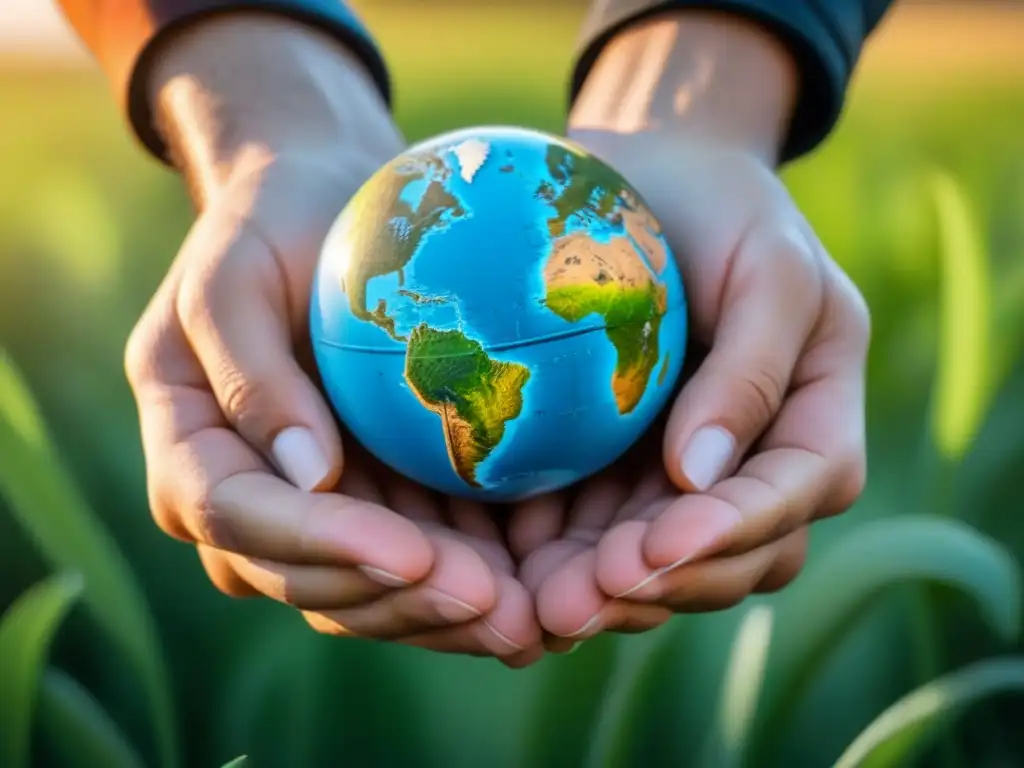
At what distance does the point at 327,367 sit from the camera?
1.37 meters

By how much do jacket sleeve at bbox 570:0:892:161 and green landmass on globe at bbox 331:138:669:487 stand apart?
0.68m

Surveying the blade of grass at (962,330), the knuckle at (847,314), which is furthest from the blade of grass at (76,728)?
the blade of grass at (962,330)

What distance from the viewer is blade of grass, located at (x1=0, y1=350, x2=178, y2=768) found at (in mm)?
1892

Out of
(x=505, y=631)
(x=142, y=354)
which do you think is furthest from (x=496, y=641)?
(x=142, y=354)

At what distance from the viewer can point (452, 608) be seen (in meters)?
1.15

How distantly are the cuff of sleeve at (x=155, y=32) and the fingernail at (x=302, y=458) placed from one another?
0.99 meters

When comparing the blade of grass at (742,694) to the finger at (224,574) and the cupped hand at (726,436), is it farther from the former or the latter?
the finger at (224,574)

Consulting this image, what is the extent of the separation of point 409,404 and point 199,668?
1.30 metres

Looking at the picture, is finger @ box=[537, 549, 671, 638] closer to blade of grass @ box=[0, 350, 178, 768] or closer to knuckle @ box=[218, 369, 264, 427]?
knuckle @ box=[218, 369, 264, 427]

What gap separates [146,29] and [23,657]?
1.15m

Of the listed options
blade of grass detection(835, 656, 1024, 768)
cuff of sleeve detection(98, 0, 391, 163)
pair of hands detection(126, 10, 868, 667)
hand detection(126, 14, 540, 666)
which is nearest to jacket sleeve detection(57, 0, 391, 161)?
cuff of sleeve detection(98, 0, 391, 163)

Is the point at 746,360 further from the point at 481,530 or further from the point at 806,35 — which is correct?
the point at 806,35

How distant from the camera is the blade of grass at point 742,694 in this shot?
70.2 inches

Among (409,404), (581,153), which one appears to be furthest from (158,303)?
(581,153)
